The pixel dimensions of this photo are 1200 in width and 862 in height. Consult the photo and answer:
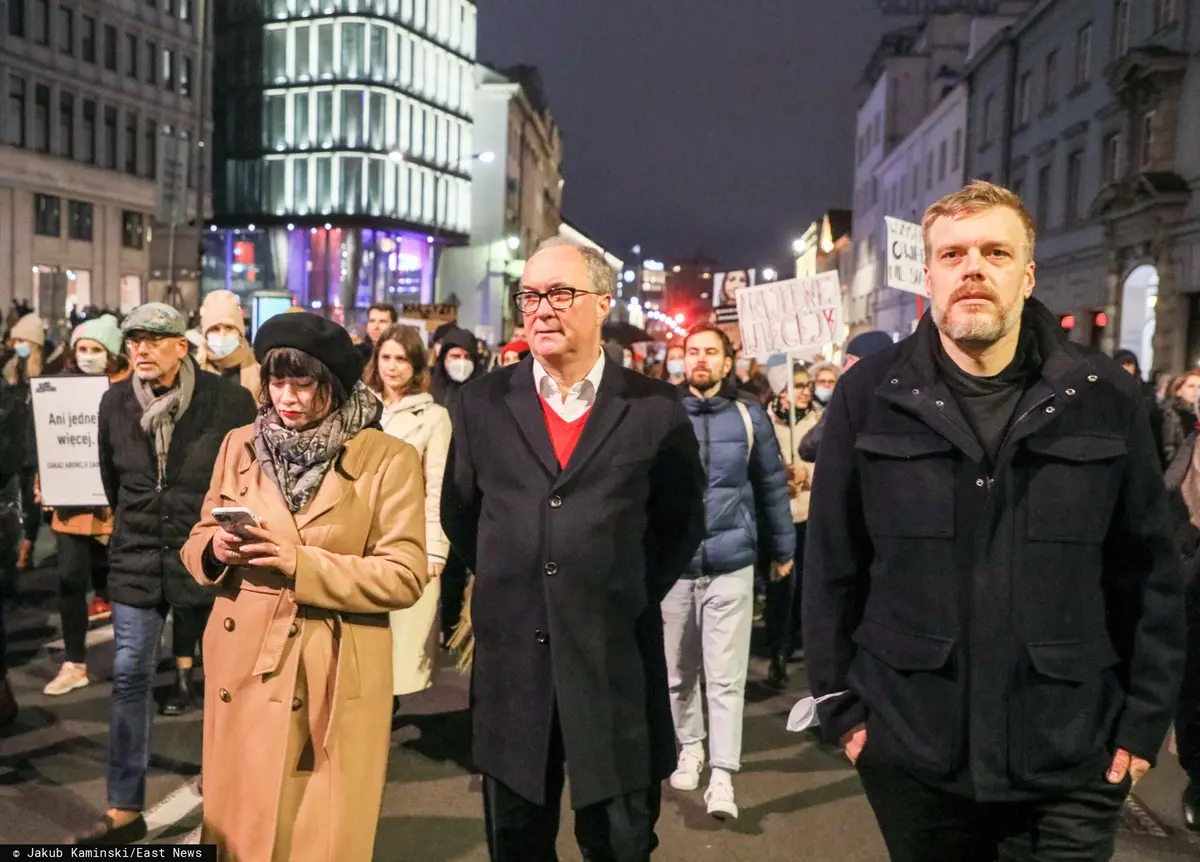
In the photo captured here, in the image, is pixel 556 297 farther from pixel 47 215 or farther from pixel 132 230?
pixel 132 230

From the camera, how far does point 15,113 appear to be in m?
50.2

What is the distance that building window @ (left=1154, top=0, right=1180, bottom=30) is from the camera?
2434 centimetres

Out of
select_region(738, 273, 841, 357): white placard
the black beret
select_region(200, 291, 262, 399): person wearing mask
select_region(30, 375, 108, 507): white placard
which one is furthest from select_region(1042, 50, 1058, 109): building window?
the black beret

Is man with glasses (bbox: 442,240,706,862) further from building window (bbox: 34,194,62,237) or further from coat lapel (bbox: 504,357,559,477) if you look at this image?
building window (bbox: 34,194,62,237)

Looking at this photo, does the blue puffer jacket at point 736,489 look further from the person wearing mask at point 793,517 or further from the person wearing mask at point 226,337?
the person wearing mask at point 226,337

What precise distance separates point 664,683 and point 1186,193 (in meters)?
23.7

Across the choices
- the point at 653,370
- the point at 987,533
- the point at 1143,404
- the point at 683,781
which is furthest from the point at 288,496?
the point at 653,370

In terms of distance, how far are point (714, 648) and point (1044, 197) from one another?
102 feet

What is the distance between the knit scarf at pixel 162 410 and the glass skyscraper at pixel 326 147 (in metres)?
57.1

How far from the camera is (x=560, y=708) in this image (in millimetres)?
3393

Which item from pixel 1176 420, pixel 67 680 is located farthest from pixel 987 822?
pixel 1176 420

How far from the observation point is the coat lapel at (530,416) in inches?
138

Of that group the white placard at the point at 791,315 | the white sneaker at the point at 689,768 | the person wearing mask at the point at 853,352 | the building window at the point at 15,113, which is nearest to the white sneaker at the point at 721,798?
the white sneaker at the point at 689,768

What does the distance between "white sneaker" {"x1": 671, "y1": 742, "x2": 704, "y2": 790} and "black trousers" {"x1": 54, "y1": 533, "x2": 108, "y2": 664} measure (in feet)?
13.0
